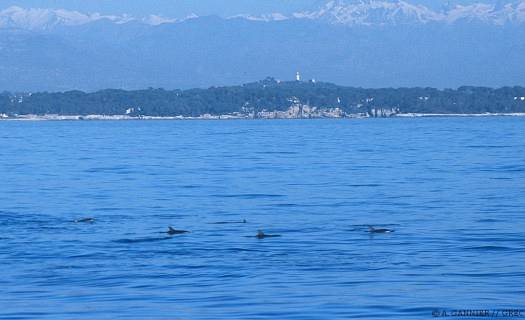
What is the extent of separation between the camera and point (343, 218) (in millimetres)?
27672

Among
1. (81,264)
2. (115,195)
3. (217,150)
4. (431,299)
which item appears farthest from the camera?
(217,150)

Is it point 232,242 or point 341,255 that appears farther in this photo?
point 232,242

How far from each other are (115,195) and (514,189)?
1163 cm

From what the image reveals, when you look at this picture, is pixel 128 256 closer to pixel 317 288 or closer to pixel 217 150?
pixel 317 288

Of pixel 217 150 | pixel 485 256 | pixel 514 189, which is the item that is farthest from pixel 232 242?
pixel 217 150

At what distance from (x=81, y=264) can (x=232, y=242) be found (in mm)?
3584

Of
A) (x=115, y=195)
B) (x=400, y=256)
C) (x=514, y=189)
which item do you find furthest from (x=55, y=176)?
(x=400, y=256)

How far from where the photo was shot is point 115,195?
3500cm

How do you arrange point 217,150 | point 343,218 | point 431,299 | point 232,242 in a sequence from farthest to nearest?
1. point 217,150
2. point 343,218
3. point 232,242
4. point 431,299

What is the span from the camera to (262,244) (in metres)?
Result: 22.8

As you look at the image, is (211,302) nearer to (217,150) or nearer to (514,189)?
(514,189)

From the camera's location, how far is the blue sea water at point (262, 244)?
16844mm

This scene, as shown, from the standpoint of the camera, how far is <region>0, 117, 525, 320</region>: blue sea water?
16.8 m

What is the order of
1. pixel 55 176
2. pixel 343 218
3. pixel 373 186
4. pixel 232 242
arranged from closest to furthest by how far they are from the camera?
pixel 232 242 → pixel 343 218 → pixel 373 186 → pixel 55 176
